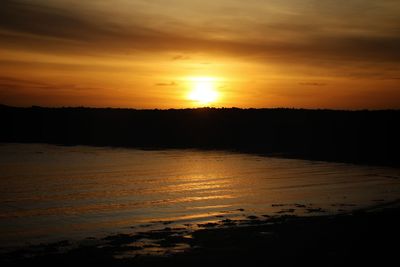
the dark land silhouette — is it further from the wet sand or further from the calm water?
the wet sand

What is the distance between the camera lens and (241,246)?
37.7ft

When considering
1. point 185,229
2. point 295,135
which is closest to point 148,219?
point 185,229

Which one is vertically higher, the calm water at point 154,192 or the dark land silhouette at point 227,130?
the dark land silhouette at point 227,130

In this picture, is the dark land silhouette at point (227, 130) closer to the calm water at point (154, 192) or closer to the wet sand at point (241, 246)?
the calm water at point (154, 192)

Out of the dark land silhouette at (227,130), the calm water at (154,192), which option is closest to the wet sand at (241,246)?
the calm water at (154,192)

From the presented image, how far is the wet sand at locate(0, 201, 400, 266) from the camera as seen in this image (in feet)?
34.0

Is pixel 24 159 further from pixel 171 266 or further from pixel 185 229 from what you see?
pixel 171 266

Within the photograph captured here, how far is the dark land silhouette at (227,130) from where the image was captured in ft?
152

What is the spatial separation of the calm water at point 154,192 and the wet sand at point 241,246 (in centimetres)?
125

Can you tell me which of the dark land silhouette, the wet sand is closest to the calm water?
the wet sand

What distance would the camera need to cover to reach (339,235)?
12.4 meters

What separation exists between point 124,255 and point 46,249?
1.89 meters

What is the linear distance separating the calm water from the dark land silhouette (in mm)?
10489

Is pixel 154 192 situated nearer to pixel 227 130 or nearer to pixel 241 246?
pixel 241 246
